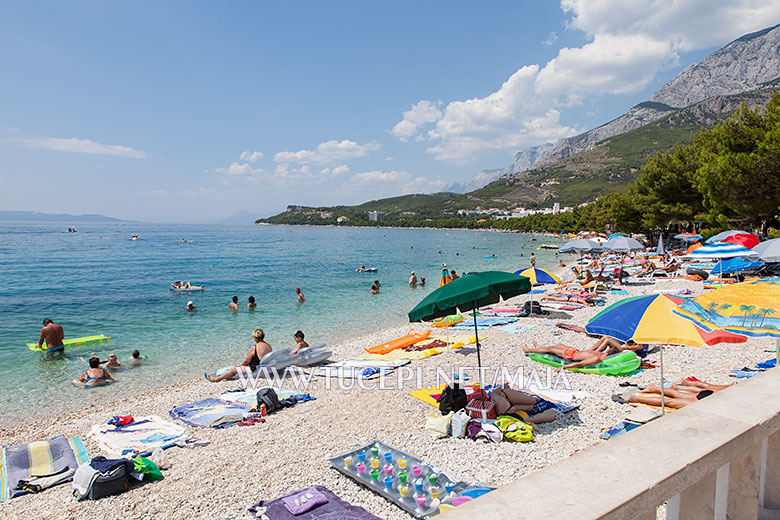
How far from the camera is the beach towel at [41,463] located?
5918 millimetres

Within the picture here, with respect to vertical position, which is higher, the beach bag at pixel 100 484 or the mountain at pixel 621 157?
the mountain at pixel 621 157

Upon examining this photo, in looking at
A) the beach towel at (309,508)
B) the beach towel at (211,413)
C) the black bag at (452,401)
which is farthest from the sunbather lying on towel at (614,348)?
the beach towel at (211,413)

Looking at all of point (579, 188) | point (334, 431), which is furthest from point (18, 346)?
point (579, 188)

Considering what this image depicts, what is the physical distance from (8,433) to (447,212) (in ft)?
570

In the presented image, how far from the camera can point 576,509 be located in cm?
119

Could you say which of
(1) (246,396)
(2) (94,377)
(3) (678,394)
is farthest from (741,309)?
(2) (94,377)

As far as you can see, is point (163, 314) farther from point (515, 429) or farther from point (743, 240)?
point (743, 240)

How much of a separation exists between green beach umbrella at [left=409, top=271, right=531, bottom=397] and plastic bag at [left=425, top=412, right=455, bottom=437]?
1.65 m

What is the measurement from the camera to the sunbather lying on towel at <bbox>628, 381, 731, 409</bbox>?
6.12 metres

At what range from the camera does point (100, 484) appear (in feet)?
17.6

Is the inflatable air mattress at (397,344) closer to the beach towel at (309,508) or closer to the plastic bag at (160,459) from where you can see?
the plastic bag at (160,459)

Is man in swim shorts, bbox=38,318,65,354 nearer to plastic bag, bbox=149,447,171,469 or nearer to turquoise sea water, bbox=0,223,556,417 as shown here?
turquoise sea water, bbox=0,223,556,417

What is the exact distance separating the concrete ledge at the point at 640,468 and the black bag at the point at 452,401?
506cm

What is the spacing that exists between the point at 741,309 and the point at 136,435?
852 centimetres
